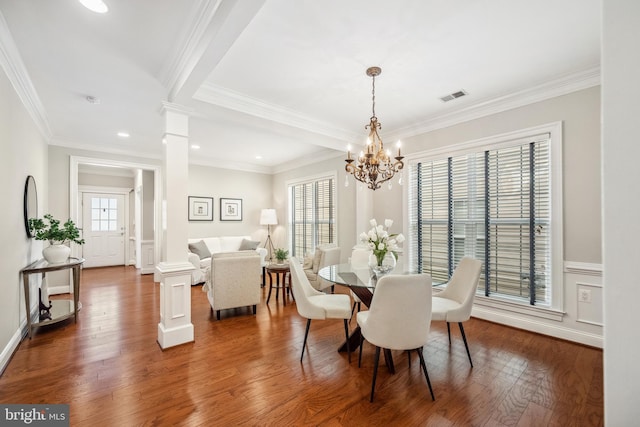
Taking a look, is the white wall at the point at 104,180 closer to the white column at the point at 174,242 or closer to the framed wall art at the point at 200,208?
the framed wall art at the point at 200,208

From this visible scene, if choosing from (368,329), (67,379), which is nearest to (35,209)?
(67,379)

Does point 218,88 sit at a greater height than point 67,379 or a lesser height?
greater

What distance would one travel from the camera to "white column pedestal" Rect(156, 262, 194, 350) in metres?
2.77

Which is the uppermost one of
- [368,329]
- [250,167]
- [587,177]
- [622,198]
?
[250,167]

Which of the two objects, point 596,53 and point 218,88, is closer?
point 596,53

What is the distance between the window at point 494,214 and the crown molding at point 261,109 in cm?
143

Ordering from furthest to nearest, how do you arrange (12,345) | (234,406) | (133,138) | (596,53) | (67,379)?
(133,138)
(12,345)
(596,53)
(67,379)
(234,406)

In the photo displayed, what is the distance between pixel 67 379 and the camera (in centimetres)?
223

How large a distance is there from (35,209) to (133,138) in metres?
1.79

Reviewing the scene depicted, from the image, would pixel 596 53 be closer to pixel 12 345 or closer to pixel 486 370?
pixel 486 370

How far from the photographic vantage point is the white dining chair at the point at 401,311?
1872mm

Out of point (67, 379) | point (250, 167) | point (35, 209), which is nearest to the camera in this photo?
point (67, 379)

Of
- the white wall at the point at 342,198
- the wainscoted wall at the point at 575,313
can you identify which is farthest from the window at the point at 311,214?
the wainscoted wall at the point at 575,313

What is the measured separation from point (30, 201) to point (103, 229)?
492 centimetres
